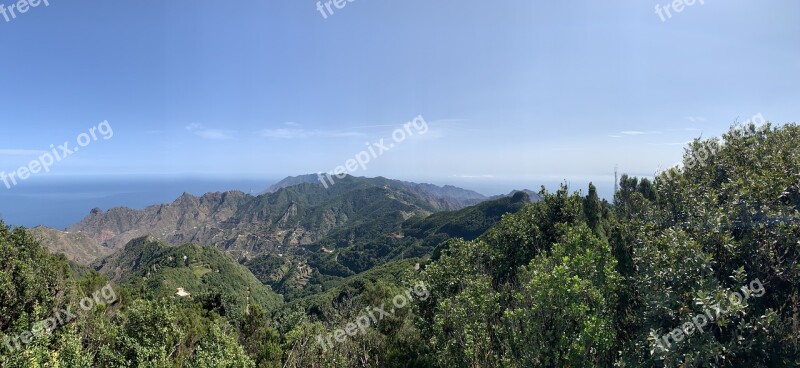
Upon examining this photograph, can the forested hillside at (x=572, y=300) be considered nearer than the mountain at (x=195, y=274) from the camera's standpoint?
Yes

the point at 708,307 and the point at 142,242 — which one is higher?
the point at 708,307

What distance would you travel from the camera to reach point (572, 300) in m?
12.4

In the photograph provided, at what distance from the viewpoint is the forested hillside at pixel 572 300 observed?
37.3 ft

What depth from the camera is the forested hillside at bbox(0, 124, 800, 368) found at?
37.3 feet

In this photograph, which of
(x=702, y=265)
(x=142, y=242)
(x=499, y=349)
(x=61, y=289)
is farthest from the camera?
(x=142, y=242)

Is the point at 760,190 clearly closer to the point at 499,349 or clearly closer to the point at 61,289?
the point at 499,349

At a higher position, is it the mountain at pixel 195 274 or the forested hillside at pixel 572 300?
the forested hillside at pixel 572 300

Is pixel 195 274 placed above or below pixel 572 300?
below

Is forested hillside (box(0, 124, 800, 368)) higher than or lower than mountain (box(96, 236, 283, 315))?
higher

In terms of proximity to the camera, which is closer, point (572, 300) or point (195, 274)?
point (572, 300)

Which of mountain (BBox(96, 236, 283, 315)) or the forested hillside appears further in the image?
mountain (BBox(96, 236, 283, 315))

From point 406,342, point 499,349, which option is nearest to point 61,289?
point 406,342

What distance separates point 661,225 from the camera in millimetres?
14977

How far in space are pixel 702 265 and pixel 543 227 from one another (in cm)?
1044
